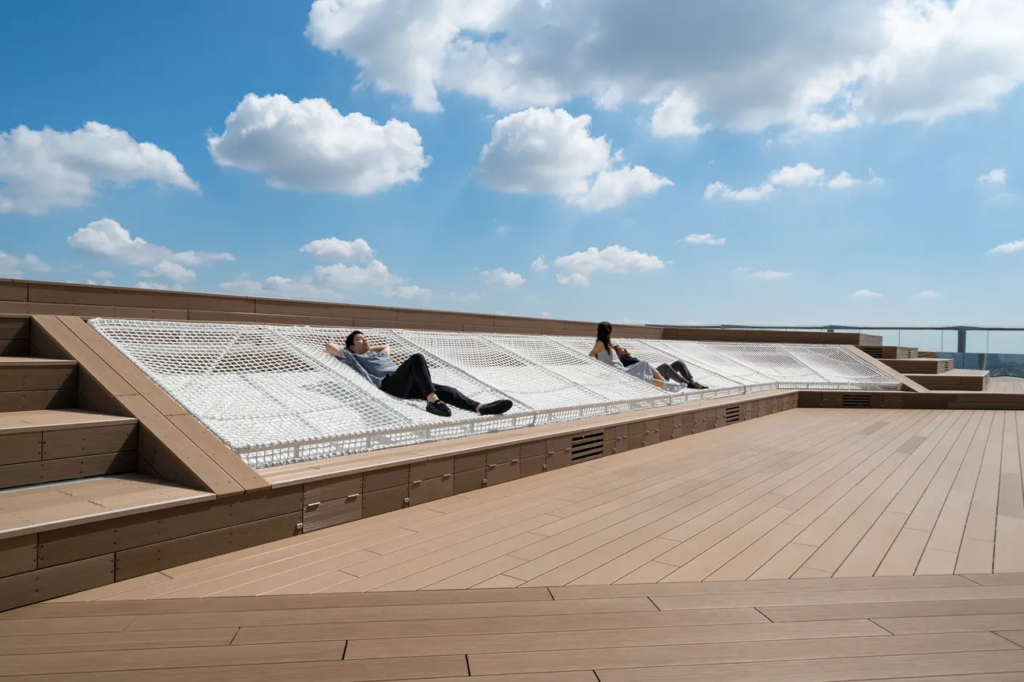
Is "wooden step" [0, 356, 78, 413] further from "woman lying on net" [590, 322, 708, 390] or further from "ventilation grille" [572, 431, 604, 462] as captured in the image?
"woman lying on net" [590, 322, 708, 390]

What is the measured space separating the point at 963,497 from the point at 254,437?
3.76m

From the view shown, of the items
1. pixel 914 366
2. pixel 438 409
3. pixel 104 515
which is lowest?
pixel 104 515

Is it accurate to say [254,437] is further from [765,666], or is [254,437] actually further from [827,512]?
[827,512]

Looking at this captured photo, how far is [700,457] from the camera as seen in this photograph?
186 inches

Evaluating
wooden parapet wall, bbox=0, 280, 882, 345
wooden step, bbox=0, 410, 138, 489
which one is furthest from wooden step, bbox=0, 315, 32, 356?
wooden step, bbox=0, 410, 138, 489

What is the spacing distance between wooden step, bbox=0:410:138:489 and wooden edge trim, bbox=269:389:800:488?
0.62 m

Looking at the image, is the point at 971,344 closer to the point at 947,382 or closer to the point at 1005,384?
the point at 1005,384

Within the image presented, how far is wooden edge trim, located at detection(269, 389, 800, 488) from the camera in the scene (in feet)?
9.12

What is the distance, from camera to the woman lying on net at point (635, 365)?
7.02m

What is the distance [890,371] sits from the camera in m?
10.2

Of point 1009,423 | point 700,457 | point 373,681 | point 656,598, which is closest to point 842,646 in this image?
point 656,598

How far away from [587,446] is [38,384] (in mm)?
3071

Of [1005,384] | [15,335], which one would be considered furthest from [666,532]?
[1005,384]

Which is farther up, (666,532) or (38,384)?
(38,384)
